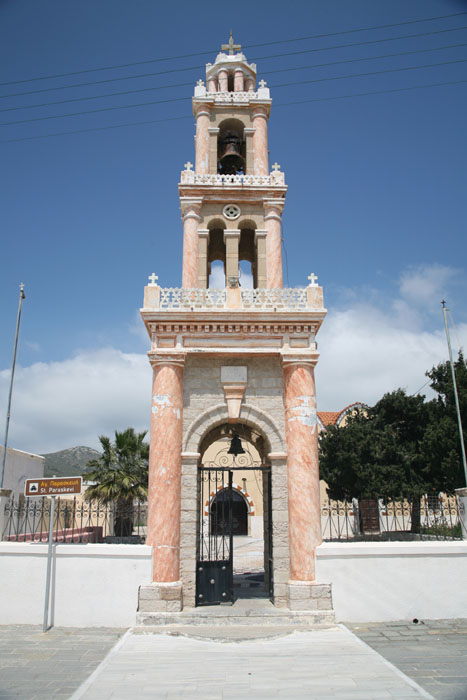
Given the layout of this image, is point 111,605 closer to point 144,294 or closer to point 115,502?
point 144,294

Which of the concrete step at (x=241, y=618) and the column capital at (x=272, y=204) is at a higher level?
the column capital at (x=272, y=204)

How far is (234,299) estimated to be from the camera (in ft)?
40.2

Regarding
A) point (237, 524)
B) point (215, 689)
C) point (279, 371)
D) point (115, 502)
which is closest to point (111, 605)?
point (215, 689)

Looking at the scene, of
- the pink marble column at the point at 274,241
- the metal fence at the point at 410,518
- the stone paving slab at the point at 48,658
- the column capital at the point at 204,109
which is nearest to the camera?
the stone paving slab at the point at 48,658

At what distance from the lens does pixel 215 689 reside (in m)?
6.84

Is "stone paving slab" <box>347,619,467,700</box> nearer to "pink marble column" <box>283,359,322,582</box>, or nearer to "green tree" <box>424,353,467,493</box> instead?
"pink marble column" <box>283,359,322,582</box>

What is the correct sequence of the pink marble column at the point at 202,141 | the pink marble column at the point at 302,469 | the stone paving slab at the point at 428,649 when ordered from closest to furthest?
the stone paving slab at the point at 428,649
the pink marble column at the point at 302,469
the pink marble column at the point at 202,141

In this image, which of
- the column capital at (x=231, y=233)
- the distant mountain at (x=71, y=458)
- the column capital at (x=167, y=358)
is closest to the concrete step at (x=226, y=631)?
the column capital at (x=167, y=358)

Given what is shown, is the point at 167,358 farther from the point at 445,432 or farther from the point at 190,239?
the point at 445,432

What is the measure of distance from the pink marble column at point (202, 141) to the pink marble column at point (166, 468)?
21.3 feet

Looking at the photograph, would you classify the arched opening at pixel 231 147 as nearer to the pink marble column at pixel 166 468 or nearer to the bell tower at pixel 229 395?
the bell tower at pixel 229 395

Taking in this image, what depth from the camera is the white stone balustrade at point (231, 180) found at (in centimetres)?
1409

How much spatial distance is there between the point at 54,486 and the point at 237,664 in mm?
5359

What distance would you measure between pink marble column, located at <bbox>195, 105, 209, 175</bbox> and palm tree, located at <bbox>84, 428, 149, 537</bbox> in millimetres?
12964
